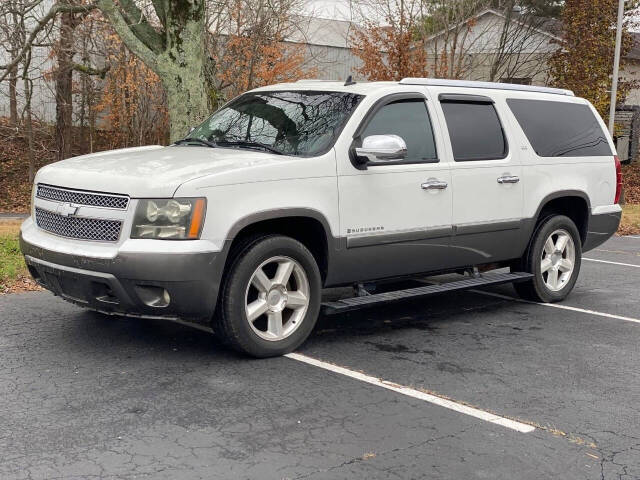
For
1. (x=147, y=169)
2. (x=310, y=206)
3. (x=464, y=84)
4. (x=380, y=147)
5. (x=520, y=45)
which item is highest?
(x=520, y=45)

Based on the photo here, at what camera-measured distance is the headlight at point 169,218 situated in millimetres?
5184

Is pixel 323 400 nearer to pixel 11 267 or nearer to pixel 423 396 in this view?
pixel 423 396

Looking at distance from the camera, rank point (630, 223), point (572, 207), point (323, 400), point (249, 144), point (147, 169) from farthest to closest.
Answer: point (630, 223) < point (572, 207) < point (249, 144) < point (147, 169) < point (323, 400)

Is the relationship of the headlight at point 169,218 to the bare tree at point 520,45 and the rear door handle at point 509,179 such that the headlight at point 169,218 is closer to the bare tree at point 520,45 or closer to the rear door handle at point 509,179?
the rear door handle at point 509,179

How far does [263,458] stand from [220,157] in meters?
2.48

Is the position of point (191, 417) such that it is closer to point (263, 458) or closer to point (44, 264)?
point (263, 458)

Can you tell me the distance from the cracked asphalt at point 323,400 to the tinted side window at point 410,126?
1445 millimetres

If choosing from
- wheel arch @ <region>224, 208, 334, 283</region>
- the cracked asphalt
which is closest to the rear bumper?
the cracked asphalt

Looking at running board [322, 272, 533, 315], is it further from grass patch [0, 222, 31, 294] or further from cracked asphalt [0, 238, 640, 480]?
grass patch [0, 222, 31, 294]

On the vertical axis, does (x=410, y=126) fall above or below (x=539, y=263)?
above

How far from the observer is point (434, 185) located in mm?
6527

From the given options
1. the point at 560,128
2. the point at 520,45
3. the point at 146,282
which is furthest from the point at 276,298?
the point at 520,45

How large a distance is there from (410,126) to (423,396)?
246 cm

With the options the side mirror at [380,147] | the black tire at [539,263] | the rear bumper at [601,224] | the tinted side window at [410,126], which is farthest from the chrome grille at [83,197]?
the rear bumper at [601,224]
